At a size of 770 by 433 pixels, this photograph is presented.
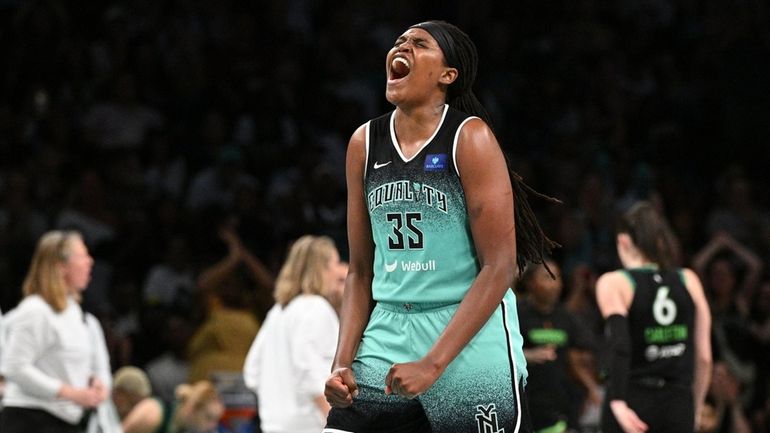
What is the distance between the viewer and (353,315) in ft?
12.7

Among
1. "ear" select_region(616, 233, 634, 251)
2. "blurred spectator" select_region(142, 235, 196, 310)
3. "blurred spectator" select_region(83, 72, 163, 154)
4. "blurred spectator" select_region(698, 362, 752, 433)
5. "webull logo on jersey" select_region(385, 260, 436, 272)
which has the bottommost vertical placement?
"blurred spectator" select_region(698, 362, 752, 433)

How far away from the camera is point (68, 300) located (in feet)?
23.5

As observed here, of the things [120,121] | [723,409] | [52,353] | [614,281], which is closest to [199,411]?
[52,353]

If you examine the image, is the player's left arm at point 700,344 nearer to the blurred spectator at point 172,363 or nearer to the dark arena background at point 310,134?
the dark arena background at point 310,134

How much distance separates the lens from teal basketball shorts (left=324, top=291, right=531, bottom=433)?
12.1 ft

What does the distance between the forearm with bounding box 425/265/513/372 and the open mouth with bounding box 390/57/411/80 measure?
0.62m

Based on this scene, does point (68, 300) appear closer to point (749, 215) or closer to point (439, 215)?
point (439, 215)

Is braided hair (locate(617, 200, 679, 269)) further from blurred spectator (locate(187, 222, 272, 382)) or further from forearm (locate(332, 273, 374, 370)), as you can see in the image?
blurred spectator (locate(187, 222, 272, 382))

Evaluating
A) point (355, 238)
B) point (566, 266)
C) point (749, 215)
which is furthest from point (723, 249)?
point (355, 238)

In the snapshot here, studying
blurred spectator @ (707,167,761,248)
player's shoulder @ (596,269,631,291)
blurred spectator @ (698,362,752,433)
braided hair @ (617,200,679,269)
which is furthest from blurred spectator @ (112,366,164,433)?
blurred spectator @ (707,167,761,248)

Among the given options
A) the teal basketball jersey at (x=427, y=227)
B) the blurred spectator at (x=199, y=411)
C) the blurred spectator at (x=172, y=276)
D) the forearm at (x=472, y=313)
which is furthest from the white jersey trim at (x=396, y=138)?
the blurred spectator at (x=172, y=276)

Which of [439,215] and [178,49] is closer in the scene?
[439,215]

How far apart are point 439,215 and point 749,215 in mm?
8548

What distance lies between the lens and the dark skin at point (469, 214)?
11.8 feet
